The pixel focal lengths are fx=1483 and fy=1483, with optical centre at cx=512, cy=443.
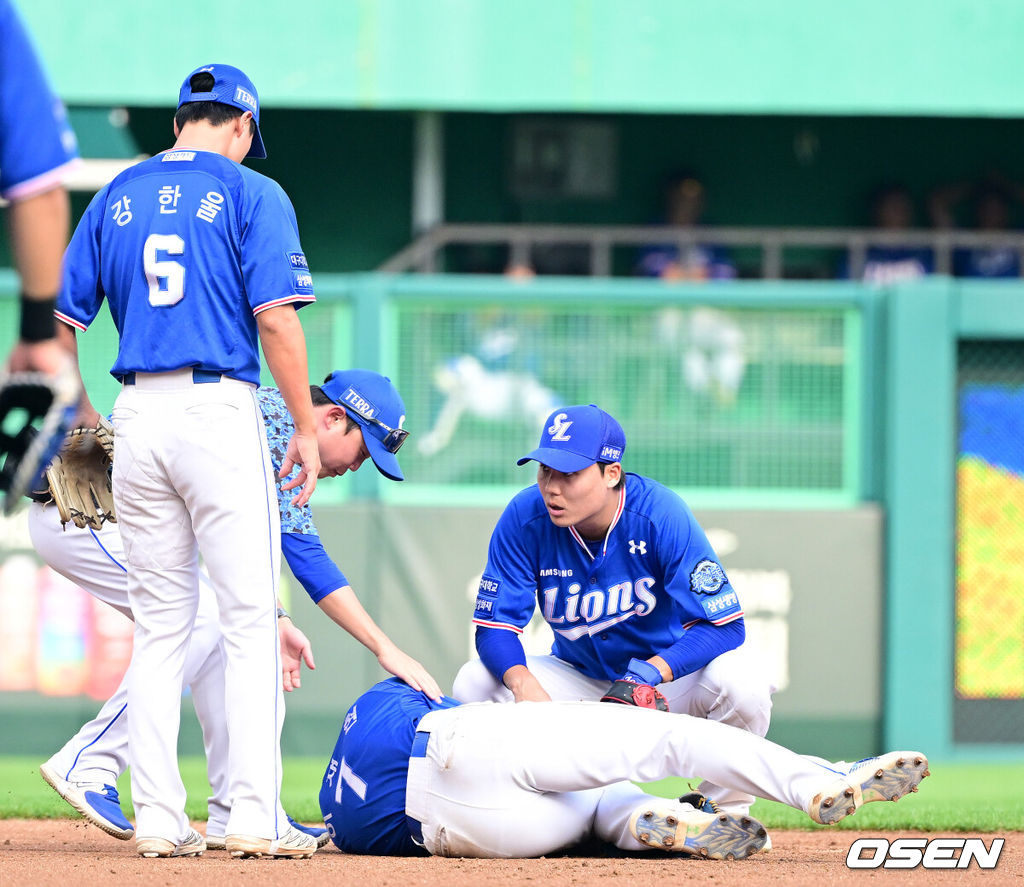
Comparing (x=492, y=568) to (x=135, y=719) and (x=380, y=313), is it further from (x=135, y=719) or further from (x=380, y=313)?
(x=380, y=313)

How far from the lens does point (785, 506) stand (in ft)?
27.2

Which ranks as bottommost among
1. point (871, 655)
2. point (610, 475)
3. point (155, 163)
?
point (871, 655)

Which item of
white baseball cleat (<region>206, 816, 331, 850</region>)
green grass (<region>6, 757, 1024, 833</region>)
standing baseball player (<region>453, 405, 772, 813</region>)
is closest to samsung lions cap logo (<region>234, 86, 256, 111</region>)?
standing baseball player (<region>453, 405, 772, 813</region>)

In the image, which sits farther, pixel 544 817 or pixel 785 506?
pixel 785 506

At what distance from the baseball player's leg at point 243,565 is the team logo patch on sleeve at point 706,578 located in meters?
1.41

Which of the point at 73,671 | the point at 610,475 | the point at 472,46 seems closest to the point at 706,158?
the point at 472,46

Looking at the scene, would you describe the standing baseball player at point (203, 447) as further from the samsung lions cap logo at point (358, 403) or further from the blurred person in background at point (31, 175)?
the blurred person in background at point (31, 175)

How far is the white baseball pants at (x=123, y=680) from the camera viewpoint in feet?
14.4

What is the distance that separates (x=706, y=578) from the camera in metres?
4.73

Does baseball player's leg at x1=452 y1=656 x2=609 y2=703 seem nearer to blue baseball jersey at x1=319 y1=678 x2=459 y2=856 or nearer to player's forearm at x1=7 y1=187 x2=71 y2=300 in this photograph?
blue baseball jersey at x1=319 y1=678 x2=459 y2=856

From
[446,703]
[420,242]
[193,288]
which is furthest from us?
[420,242]

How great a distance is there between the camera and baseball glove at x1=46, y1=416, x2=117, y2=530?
4312 mm

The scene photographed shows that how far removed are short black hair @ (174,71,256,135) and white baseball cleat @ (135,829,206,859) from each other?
1969mm

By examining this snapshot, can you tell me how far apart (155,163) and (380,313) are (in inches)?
165
